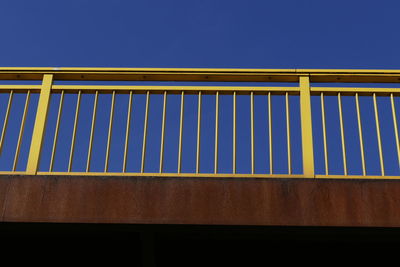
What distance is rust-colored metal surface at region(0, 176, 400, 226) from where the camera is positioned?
227 inches

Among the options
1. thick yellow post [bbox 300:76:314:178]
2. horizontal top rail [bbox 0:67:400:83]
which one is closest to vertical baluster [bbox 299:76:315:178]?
thick yellow post [bbox 300:76:314:178]

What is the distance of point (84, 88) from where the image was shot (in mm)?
6582

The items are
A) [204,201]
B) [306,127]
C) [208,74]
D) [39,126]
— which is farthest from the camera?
[208,74]

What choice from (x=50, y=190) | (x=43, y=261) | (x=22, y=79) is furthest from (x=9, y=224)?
(x=22, y=79)

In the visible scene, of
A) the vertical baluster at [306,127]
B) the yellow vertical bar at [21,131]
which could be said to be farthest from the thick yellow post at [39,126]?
the vertical baluster at [306,127]

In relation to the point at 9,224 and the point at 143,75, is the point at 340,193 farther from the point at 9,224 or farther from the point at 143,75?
the point at 9,224

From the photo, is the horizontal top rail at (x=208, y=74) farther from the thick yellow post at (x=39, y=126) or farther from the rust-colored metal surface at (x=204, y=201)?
the rust-colored metal surface at (x=204, y=201)

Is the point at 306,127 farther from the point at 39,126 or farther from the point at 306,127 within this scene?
the point at 39,126

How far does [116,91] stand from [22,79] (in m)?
1.35

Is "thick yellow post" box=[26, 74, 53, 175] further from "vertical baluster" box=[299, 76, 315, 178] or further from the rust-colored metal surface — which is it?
"vertical baluster" box=[299, 76, 315, 178]

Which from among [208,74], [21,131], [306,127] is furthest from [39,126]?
[306,127]

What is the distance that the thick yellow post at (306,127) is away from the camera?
6113mm

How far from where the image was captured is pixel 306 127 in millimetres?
6309

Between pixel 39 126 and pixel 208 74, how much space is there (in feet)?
6.98
